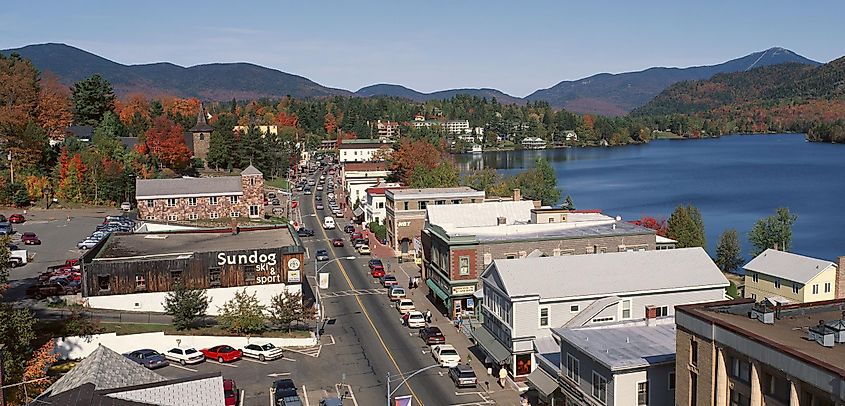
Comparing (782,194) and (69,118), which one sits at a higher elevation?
(69,118)

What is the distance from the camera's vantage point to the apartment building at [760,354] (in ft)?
66.2

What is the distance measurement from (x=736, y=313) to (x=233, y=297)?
32831mm

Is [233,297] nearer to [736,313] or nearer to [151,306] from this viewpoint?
[151,306]

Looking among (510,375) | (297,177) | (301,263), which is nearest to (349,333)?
(301,263)

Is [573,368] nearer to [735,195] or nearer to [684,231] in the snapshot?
[684,231]

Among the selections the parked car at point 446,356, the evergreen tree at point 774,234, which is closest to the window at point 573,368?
the parked car at point 446,356

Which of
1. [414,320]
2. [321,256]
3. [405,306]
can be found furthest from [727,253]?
[414,320]

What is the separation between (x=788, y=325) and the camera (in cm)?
2416

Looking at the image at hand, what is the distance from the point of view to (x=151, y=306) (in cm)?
4869

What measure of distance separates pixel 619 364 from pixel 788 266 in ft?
98.9

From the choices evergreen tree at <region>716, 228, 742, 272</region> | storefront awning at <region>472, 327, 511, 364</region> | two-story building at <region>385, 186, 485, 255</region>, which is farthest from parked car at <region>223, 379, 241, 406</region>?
evergreen tree at <region>716, 228, 742, 272</region>

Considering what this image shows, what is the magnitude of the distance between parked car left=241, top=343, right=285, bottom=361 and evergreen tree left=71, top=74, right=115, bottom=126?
298ft

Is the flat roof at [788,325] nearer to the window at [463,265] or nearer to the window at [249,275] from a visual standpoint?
the window at [463,265]

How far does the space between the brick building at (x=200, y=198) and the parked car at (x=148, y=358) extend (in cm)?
4446
